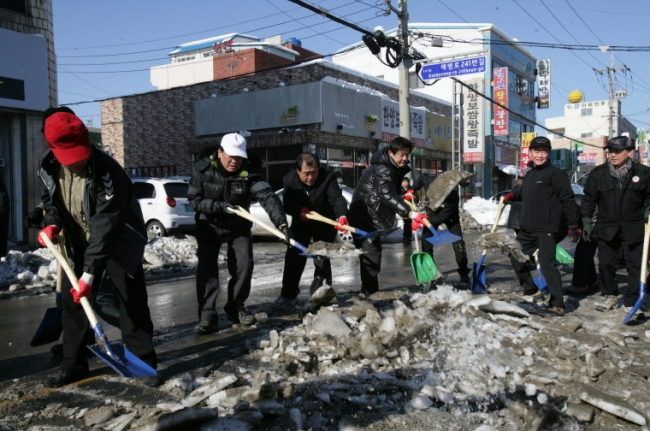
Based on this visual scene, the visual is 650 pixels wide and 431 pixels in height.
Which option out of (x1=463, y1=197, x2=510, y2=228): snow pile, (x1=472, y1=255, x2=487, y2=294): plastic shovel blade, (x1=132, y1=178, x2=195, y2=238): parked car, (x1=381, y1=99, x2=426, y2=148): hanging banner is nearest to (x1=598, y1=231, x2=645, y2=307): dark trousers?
(x1=472, y1=255, x2=487, y2=294): plastic shovel blade

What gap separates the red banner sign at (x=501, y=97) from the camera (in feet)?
111

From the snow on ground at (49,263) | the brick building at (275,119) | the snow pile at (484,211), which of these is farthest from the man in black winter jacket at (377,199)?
the snow pile at (484,211)

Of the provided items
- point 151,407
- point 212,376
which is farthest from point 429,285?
point 151,407

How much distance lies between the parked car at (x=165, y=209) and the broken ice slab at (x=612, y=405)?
1158 cm

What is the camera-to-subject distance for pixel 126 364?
3461 millimetres

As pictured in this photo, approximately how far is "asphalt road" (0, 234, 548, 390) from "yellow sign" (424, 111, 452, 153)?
17.6 m

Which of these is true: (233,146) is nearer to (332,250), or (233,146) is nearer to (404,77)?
(332,250)

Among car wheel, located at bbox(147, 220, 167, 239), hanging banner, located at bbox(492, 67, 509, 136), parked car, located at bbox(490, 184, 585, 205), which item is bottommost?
car wheel, located at bbox(147, 220, 167, 239)

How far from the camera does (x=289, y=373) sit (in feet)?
12.9

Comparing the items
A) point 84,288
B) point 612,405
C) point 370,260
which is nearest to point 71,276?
point 84,288

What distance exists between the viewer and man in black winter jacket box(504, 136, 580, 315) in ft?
20.0

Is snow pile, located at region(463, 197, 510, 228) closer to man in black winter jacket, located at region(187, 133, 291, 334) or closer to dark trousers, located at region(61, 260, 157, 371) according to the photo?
man in black winter jacket, located at region(187, 133, 291, 334)

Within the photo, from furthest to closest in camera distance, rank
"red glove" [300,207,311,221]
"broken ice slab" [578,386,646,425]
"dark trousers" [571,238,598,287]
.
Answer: "dark trousers" [571,238,598,287], "red glove" [300,207,311,221], "broken ice slab" [578,386,646,425]

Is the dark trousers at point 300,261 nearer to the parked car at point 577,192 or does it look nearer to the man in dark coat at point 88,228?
the man in dark coat at point 88,228
